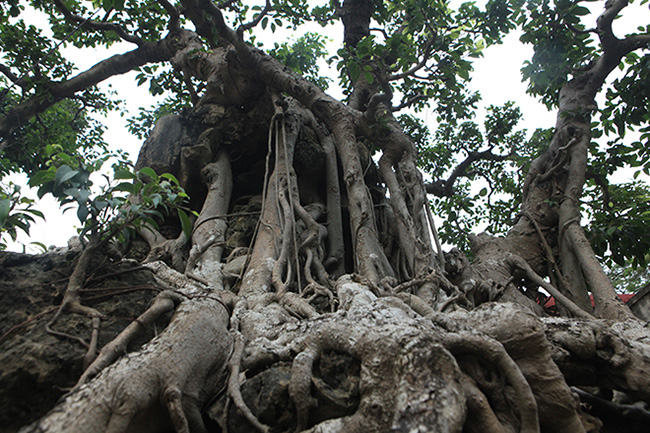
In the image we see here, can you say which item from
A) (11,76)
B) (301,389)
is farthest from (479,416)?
(11,76)

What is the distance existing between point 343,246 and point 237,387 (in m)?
2.40

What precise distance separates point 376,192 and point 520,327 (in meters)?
3.31

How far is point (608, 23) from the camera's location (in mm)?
3693

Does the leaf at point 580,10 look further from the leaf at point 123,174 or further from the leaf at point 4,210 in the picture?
the leaf at point 4,210

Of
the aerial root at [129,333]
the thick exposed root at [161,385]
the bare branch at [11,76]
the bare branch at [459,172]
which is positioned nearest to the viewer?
the thick exposed root at [161,385]

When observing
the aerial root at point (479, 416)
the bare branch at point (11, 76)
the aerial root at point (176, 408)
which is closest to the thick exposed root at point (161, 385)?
the aerial root at point (176, 408)

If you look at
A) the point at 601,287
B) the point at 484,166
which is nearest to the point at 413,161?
the point at 601,287

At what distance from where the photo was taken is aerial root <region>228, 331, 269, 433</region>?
124 cm

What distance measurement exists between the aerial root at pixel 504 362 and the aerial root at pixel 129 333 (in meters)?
1.16

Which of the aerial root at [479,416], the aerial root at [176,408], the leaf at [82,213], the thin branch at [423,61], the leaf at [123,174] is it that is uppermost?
the thin branch at [423,61]

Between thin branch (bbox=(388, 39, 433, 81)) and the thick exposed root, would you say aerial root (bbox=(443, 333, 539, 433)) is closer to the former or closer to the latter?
the thick exposed root

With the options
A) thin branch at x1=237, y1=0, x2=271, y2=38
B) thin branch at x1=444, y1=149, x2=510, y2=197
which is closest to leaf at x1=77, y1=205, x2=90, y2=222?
thin branch at x1=237, y1=0, x2=271, y2=38

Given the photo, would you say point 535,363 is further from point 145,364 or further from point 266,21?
point 266,21

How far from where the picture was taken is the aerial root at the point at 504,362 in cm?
117
